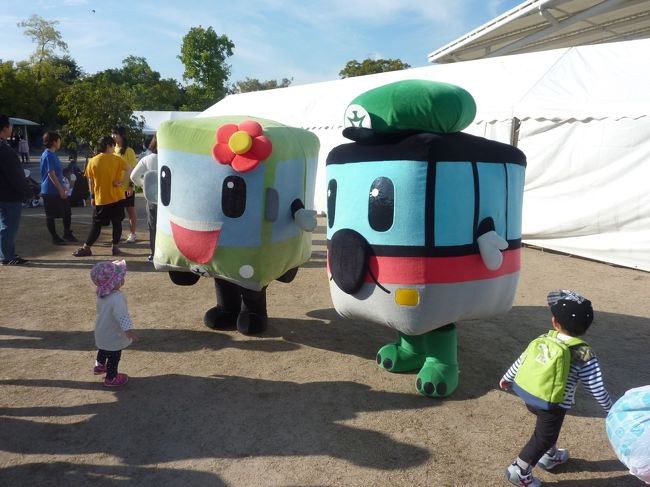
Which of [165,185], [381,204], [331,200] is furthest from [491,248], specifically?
[165,185]

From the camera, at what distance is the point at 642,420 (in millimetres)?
2068

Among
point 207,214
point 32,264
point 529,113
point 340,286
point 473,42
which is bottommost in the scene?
point 32,264

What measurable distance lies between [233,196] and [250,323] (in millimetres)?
1322

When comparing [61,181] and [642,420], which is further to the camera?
[61,181]

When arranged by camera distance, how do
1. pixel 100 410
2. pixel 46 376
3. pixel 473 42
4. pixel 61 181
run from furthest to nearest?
pixel 473 42 < pixel 61 181 < pixel 46 376 < pixel 100 410

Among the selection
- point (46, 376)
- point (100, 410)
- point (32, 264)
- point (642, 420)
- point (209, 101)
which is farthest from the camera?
point (209, 101)

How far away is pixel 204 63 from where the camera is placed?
40.3m

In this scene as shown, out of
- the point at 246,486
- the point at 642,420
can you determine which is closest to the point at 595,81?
the point at 642,420

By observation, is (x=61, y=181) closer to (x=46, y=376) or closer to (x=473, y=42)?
(x=46, y=376)

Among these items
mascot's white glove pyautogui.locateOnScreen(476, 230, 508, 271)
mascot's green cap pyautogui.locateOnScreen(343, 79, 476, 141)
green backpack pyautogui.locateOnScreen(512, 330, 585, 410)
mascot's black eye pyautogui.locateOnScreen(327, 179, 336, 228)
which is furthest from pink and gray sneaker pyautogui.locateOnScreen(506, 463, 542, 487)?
mascot's green cap pyautogui.locateOnScreen(343, 79, 476, 141)

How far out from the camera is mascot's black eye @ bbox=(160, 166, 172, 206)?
4.06 m

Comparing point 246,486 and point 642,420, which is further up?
point 642,420

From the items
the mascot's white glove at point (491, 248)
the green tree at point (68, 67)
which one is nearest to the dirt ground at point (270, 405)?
the mascot's white glove at point (491, 248)

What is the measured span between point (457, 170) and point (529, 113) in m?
6.03
